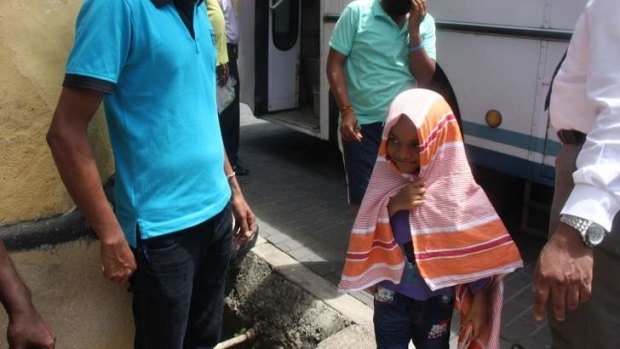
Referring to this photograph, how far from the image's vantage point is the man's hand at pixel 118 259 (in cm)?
173

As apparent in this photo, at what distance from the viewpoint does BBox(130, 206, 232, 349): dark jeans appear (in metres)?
1.86

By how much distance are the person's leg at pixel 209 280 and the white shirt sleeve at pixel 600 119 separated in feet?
3.50

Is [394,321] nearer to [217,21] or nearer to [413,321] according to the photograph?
[413,321]

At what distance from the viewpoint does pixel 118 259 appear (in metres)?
1.75

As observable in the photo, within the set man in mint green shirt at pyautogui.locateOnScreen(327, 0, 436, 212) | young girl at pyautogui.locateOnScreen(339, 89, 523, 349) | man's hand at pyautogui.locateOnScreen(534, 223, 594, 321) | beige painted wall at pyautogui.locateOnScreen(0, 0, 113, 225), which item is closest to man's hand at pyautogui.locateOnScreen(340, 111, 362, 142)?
man in mint green shirt at pyautogui.locateOnScreen(327, 0, 436, 212)

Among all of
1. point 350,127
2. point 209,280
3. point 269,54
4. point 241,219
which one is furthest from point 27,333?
point 269,54

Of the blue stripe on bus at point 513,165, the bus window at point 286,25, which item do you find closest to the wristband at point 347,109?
the blue stripe on bus at point 513,165

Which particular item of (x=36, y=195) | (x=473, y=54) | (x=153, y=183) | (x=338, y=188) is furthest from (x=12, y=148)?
(x=338, y=188)

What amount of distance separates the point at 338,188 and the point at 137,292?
312cm

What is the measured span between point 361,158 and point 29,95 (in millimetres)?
1551

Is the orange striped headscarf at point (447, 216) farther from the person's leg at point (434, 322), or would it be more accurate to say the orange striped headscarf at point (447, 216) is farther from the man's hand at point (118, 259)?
the man's hand at point (118, 259)

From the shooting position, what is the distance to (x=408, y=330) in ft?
6.82

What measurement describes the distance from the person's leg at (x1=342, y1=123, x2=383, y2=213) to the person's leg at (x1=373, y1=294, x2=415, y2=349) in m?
1.09

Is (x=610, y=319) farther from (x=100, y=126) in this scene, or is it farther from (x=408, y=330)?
(x=100, y=126)
